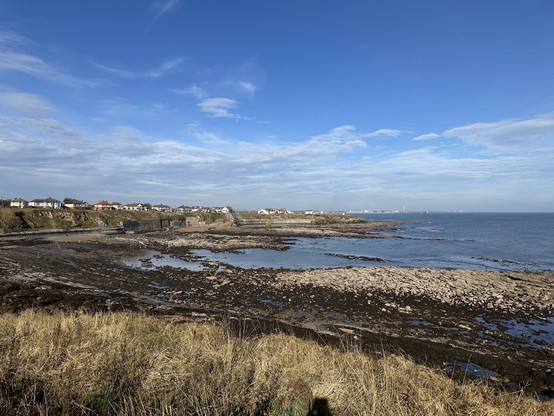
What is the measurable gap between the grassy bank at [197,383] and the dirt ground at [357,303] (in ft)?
12.0

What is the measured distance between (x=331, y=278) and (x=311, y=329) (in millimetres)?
10463

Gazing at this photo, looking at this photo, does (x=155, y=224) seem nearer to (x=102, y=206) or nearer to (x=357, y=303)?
(x=102, y=206)

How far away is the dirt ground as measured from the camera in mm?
11289

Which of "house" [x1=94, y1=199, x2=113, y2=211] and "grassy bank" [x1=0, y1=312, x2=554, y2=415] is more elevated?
"house" [x1=94, y1=199, x2=113, y2=211]

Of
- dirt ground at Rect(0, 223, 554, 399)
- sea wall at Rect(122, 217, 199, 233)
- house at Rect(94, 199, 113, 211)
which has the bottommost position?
dirt ground at Rect(0, 223, 554, 399)

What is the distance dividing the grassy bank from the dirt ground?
3.66 meters

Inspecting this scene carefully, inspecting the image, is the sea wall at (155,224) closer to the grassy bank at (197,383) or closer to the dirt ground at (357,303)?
the dirt ground at (357,303)

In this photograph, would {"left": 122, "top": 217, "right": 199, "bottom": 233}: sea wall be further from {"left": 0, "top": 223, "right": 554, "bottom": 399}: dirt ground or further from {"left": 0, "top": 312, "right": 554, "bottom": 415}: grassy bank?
{"left": 0, "top": 312, "right": 554, "bottom": 415}: grassy bank

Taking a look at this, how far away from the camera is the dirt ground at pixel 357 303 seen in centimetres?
1129

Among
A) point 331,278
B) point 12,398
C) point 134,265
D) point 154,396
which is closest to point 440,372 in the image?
point 154,396

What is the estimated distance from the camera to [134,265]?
2988 cm

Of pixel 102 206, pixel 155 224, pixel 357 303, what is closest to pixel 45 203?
pixel 102 206

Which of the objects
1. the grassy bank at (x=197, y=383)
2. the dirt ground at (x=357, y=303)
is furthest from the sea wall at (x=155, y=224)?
the grassy bank at (x=197, y=383)

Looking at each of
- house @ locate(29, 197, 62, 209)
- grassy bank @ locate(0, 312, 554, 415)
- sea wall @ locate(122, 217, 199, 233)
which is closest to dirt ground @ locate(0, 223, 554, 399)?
grassy bank @ locate(0, 312, 554, 415)
